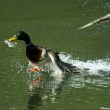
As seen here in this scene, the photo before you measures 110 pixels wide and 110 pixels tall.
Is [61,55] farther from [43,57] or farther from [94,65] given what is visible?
[43,57]

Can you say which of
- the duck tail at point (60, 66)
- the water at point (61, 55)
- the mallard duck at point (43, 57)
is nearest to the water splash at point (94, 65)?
the water at point (61, 55)

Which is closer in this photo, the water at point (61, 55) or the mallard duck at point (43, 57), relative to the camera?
the water at point (61, 55)

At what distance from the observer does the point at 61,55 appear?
16.0 meters

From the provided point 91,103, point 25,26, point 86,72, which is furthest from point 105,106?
point 25,26

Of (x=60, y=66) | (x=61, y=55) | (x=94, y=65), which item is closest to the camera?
(x=60, y=66)

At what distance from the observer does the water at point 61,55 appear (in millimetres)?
11500

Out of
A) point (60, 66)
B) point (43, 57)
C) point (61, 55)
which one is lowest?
point (60, 66)

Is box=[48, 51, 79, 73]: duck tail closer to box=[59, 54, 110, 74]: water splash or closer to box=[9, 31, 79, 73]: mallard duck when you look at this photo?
box=[9, 31, 79, 73]: mallard duck

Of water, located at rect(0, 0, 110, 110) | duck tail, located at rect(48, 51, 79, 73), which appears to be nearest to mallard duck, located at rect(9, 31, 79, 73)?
duck tail, located at rect(48, 51, 79, 73)

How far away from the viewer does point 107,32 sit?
66.5 feet

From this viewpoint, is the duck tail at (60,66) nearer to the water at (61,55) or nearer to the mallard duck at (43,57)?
the mallard duck at (43,57)

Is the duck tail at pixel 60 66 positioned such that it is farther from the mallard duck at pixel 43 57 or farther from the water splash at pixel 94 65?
the water splash at pixel 94 65

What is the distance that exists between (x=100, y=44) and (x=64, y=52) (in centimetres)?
161

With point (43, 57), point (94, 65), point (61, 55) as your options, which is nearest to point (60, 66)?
point (43, 57)
